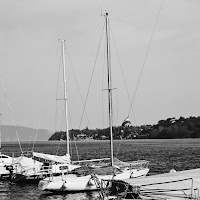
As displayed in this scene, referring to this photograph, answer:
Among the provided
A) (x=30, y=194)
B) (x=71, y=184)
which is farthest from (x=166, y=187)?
(x=30, y=194)

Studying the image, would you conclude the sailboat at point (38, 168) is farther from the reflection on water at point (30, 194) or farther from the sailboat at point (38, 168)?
the reflection on water at point (30, 194)

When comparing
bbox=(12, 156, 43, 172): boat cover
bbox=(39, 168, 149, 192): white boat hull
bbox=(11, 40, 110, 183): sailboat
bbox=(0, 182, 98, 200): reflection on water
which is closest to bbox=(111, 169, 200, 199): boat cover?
bbox=(0, 182, 98, 200): reflection on water

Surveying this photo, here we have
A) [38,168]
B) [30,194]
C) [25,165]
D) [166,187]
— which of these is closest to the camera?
[166,187]

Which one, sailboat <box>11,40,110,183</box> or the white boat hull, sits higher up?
sailboat <box>11,40,110,183</box>

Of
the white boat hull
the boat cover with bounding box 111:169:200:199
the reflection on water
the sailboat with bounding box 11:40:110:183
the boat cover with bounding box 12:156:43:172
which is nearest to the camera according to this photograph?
the boat cover with bounding box 111:169:200:199

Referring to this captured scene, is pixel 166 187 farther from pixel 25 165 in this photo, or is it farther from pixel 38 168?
pixel 25 165

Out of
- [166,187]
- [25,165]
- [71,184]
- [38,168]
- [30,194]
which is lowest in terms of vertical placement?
[30,194]

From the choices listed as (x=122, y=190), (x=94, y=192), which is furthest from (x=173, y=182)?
(x=94, y=192)

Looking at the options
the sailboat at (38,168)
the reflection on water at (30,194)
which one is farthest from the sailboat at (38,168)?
the reflection on water at (30,194)

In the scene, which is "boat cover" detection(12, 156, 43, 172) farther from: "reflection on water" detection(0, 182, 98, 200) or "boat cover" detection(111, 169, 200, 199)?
"boat cover" detection(111, 169, 200, 199)

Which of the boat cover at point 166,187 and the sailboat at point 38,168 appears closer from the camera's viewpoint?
the boat cover at point 166,187

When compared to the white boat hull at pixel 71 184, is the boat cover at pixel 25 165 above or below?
above

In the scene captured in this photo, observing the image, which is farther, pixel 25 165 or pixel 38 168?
pixel 25 165

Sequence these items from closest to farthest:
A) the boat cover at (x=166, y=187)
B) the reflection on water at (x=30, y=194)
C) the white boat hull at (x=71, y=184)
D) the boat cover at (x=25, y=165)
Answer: the boat cover at (x=166, y=187) < the reflection on water at (x=30, y=194) < the white boat hull at (x=71, y=184) < the boat cover at (x=25, y=165)
